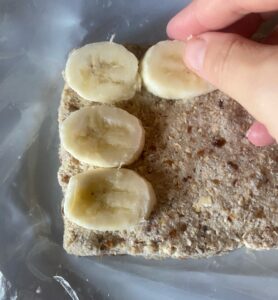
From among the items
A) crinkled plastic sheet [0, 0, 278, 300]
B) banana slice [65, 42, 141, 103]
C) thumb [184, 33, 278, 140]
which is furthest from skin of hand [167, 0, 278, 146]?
crinkled plastic sheet [0, 0, 278, 300]

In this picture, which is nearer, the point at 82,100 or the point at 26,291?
the point at 82,100

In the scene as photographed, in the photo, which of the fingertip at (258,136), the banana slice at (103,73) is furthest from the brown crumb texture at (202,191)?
the banana slice at (103,73)

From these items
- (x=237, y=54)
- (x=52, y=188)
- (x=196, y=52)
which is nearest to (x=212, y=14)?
(x=196, y=52)

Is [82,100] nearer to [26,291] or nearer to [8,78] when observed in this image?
[8,78]

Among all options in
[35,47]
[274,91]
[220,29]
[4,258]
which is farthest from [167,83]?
[4,258]

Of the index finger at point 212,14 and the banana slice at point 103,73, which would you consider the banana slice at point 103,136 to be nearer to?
the banana slice at point 103,73

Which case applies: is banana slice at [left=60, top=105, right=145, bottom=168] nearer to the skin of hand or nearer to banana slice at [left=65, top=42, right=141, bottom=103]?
banana slice at [left=65, top=42, right=141, bottom=103]
